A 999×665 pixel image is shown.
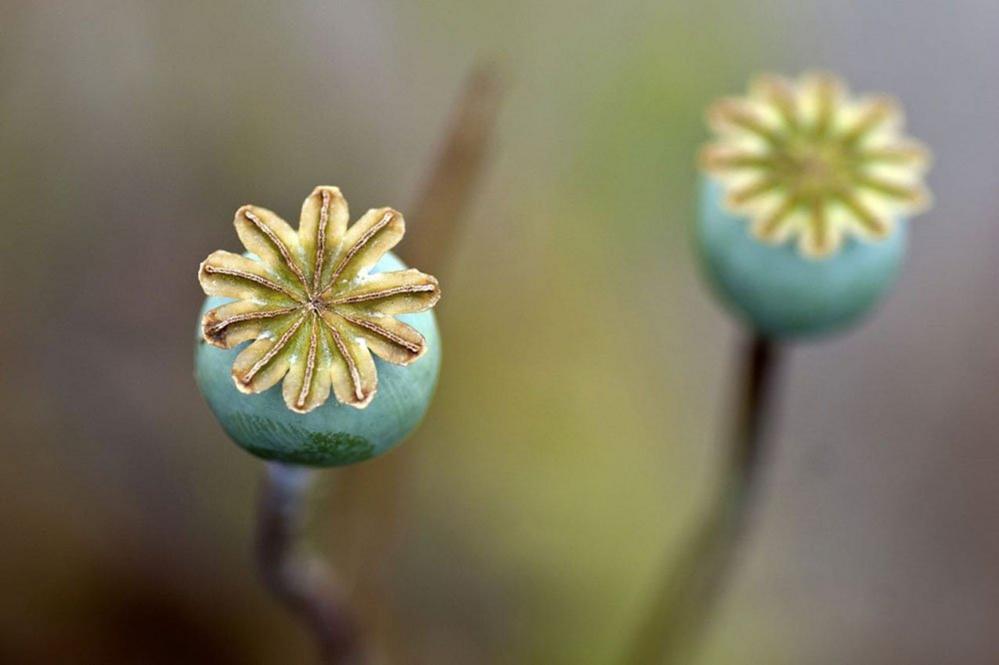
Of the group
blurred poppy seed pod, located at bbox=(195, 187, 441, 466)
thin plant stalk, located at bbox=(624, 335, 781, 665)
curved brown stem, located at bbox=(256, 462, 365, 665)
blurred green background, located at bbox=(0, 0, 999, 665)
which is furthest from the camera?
blurred green background, located at bbox=(0, 0, 999, 665)

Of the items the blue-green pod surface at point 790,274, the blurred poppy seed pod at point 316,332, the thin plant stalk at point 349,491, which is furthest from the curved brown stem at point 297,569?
the blue-green pod surface at point 790,274

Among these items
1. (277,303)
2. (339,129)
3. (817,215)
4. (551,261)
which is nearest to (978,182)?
(551,261)

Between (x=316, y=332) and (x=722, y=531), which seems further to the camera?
(x=722, y=531)

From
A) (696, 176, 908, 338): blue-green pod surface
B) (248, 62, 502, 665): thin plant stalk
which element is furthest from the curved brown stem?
(696, 176, 908, 338): blue-green pod surface

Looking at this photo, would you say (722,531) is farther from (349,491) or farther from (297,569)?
(297,569)

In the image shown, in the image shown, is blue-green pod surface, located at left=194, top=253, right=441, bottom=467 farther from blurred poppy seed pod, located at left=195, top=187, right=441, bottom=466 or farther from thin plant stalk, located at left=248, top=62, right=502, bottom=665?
thin plant stalk, located at left=248, top=62, right=502, bottom=665

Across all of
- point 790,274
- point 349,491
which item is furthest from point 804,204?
point 349,491
